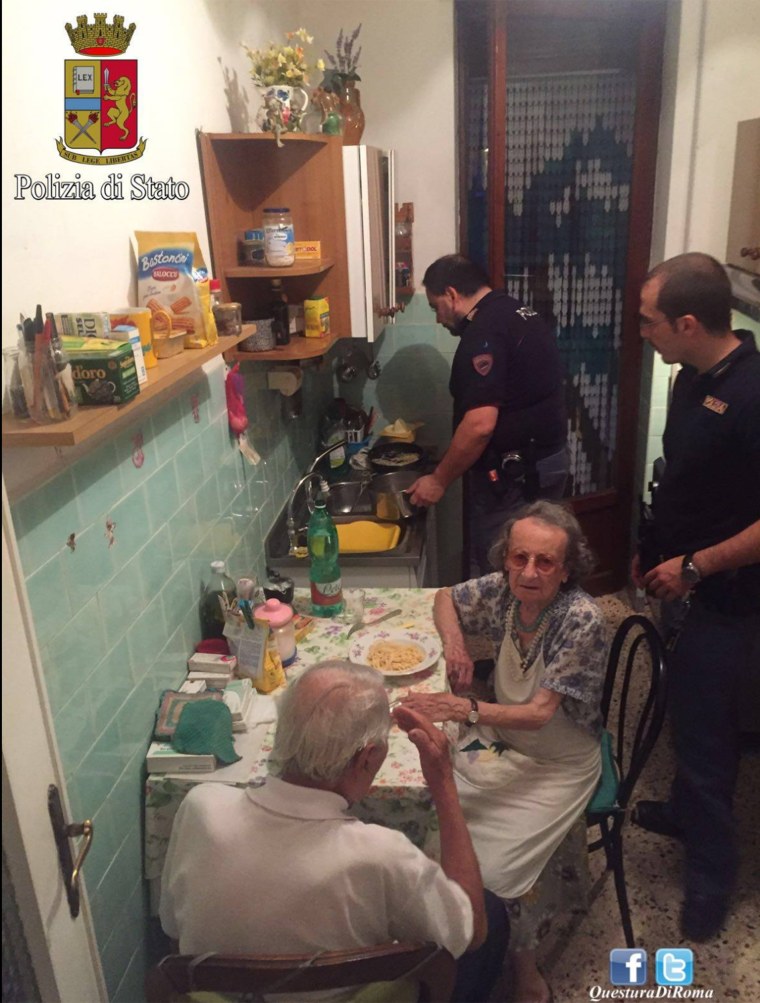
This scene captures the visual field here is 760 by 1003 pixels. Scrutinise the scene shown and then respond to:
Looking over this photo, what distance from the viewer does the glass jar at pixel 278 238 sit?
2041 mm

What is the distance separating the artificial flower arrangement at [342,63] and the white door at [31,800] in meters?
2.15

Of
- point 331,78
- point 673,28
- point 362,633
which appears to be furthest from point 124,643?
point 673,28

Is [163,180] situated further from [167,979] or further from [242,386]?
[167,979]

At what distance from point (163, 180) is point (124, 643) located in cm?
97

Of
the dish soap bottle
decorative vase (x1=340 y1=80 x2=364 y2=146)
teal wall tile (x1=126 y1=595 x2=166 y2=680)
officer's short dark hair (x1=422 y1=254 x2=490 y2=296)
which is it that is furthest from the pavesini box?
decorative vase (x1=340 y1=80 x2=364 y2=146)

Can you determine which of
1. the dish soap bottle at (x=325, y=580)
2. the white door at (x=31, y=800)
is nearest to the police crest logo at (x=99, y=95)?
the white door at (x=31, y=800)

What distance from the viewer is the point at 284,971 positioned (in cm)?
106

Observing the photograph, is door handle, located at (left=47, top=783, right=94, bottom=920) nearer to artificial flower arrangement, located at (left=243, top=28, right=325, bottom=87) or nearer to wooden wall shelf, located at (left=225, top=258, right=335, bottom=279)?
wooden wall shelf, located at (left=225, top=258, right=335, bottom=279)

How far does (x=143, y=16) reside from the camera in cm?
154

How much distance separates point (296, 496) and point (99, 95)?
1.64m

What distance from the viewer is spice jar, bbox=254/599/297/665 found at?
73.3 inches

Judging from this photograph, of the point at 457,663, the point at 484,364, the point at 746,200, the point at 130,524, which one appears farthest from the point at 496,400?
the point at 130,524

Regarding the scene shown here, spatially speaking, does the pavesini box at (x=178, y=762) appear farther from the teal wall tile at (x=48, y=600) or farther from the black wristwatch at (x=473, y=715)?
the black wristwatch at (x=473, y=715)

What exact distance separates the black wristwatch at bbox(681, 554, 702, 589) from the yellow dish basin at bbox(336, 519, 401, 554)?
0.94 meters
